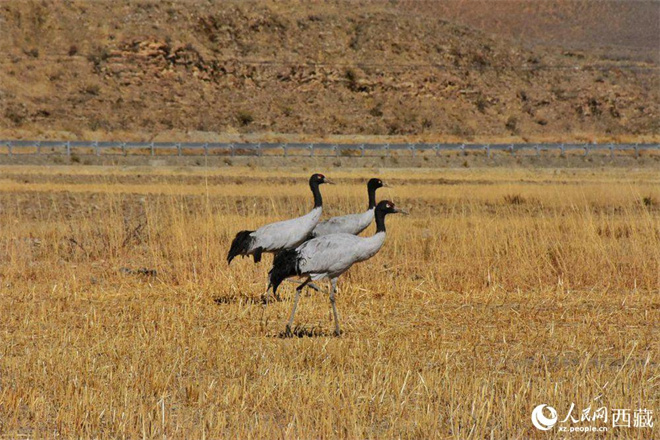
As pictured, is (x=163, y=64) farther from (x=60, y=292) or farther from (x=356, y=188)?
(x=60, y=292)

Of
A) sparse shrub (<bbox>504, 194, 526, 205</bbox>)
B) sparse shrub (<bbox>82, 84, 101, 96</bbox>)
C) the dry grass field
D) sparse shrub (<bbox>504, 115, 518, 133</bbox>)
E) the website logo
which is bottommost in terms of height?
the website logo

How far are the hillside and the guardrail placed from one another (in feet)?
30.2

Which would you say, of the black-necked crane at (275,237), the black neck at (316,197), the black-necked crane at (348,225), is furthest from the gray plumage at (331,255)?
the black-necked crane at (348,225)

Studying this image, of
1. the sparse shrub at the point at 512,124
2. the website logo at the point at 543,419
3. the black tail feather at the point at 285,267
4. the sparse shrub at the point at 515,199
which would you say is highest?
the sparse shrub at the point at 512,124

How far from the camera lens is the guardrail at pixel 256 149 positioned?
48719 millimetres

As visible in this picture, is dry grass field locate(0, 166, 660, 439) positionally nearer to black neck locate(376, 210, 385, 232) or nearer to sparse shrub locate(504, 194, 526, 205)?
black neck locate(376, 210, 385, 232)

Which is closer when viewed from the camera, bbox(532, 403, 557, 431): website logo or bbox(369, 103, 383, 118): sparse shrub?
bbox(532, 403, 557, 431): website logo

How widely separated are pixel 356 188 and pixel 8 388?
24.2 metres

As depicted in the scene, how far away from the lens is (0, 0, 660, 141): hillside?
212 feet

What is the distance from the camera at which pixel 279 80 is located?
71.2m

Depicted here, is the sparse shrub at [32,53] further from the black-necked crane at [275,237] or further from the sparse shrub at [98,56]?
the black-necked crane at [275,237]

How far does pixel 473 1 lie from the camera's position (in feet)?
530

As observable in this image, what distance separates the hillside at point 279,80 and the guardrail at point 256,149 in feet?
30.2

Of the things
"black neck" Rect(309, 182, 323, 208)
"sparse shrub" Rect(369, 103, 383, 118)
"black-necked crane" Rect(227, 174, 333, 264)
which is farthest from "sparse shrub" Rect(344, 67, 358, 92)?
"black-necked crane" Rect(227, 174, 333, 264)
